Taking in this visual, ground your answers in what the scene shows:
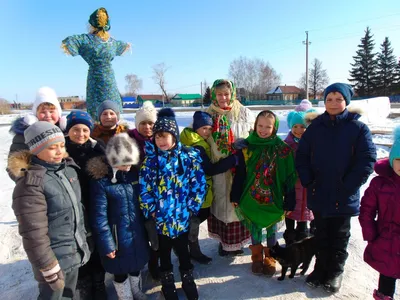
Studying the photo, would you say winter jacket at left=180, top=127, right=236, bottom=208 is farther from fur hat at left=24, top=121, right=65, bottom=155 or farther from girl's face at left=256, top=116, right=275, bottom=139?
fur hat at left=24, top=121, right=65, bottom=155

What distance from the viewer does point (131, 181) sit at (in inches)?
Result: 87.8

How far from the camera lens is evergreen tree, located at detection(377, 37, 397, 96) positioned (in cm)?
3931

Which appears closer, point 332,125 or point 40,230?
point 40,230

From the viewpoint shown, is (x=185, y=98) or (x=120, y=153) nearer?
(x=120, y=153)

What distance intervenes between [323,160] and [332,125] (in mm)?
295

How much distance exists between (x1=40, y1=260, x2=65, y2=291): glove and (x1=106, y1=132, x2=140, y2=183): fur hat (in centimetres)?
67

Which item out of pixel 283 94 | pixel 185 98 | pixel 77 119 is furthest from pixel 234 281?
pixel 185 98

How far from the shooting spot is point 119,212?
216 centimetres

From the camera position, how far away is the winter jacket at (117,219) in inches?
83.0

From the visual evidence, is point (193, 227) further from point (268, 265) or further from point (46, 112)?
point (46, 112)

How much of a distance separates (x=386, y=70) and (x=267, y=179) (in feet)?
154

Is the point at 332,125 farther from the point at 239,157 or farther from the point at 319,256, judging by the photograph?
the point at 319,256

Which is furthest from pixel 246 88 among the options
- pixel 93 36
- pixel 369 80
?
pixel 93 36

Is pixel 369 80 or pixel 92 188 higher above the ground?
pixel 369 80
